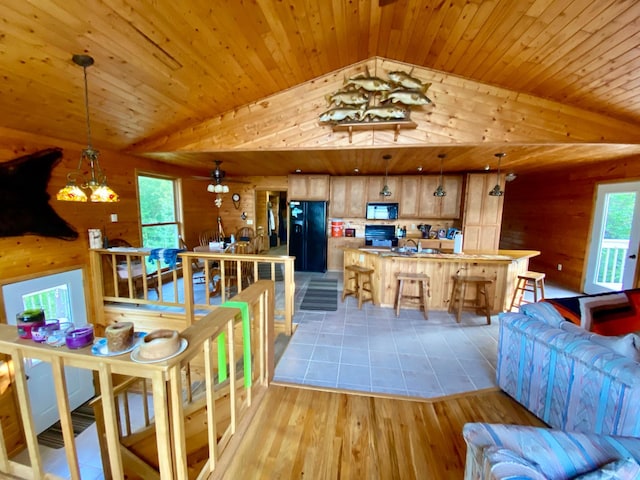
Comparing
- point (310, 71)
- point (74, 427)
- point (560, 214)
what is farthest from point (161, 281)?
point (560, 214)

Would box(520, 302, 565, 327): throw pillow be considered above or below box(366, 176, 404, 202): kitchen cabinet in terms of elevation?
below

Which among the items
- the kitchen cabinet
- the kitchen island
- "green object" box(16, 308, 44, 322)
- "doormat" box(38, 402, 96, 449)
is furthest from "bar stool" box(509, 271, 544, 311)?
"doormat" box(38, 402, 96, 449)

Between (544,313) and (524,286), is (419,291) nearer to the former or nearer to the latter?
(524,286)

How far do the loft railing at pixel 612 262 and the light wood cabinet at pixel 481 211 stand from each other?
1582 millimetres

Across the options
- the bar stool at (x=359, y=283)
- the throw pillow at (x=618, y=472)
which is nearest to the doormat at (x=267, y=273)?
the bar stool at (x=359, y=283)

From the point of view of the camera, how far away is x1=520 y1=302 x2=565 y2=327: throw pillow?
6.70 feet

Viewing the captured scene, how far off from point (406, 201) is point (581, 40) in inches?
150

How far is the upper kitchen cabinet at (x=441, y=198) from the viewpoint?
5656mm

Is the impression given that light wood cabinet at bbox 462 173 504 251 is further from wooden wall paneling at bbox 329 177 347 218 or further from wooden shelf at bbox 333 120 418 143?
wooden shelf at bbox 333 120 418 143

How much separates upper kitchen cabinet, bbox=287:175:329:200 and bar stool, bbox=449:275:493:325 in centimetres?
323

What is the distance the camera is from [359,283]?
14.3 feet

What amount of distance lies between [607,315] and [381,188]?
4.21 meters

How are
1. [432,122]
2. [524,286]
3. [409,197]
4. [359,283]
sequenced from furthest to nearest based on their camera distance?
[409,197]
[359,283]
[524,286]
[432,122]

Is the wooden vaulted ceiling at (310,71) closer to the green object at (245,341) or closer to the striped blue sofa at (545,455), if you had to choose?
the green object at (245,341)
